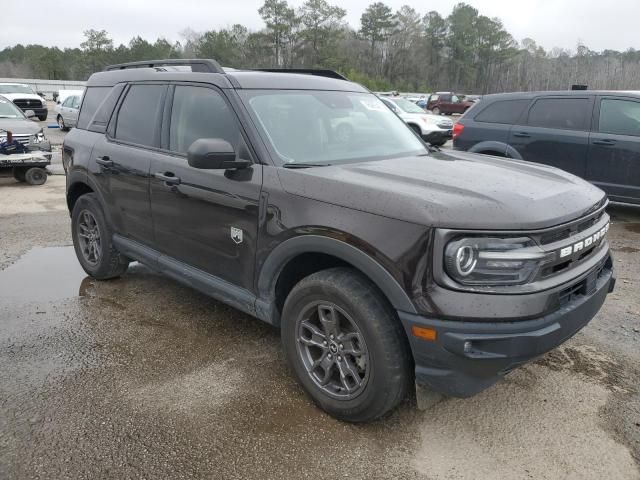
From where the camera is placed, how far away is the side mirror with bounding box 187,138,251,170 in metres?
3.07

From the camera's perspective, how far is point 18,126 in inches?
411

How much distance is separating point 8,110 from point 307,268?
35.8ft

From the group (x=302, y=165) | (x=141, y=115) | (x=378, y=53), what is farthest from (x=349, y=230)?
(x=378, y=53)

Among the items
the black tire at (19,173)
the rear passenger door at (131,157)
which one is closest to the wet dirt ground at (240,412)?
the rear passenger door at (131,157)

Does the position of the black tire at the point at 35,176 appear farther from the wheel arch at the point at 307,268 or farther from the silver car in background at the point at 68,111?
the silver car in background at the point at 68,111

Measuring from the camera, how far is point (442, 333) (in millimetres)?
2420

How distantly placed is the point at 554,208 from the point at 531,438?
1229 mm

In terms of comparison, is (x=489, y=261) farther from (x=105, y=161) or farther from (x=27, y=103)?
(x=27, y=103)

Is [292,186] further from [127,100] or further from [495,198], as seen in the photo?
[127,100]

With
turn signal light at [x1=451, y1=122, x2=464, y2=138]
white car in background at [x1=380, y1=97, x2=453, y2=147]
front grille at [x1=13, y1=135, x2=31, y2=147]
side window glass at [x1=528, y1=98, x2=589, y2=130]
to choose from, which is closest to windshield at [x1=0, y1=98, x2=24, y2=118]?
front grille at [x1=13, y1=135, x2=31, y2=147]

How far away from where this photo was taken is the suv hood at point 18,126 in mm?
10250

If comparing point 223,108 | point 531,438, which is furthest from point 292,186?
point 531,438

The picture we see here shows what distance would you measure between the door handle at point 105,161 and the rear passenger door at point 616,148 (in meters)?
6.23

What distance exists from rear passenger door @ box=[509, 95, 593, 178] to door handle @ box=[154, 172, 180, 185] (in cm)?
575
